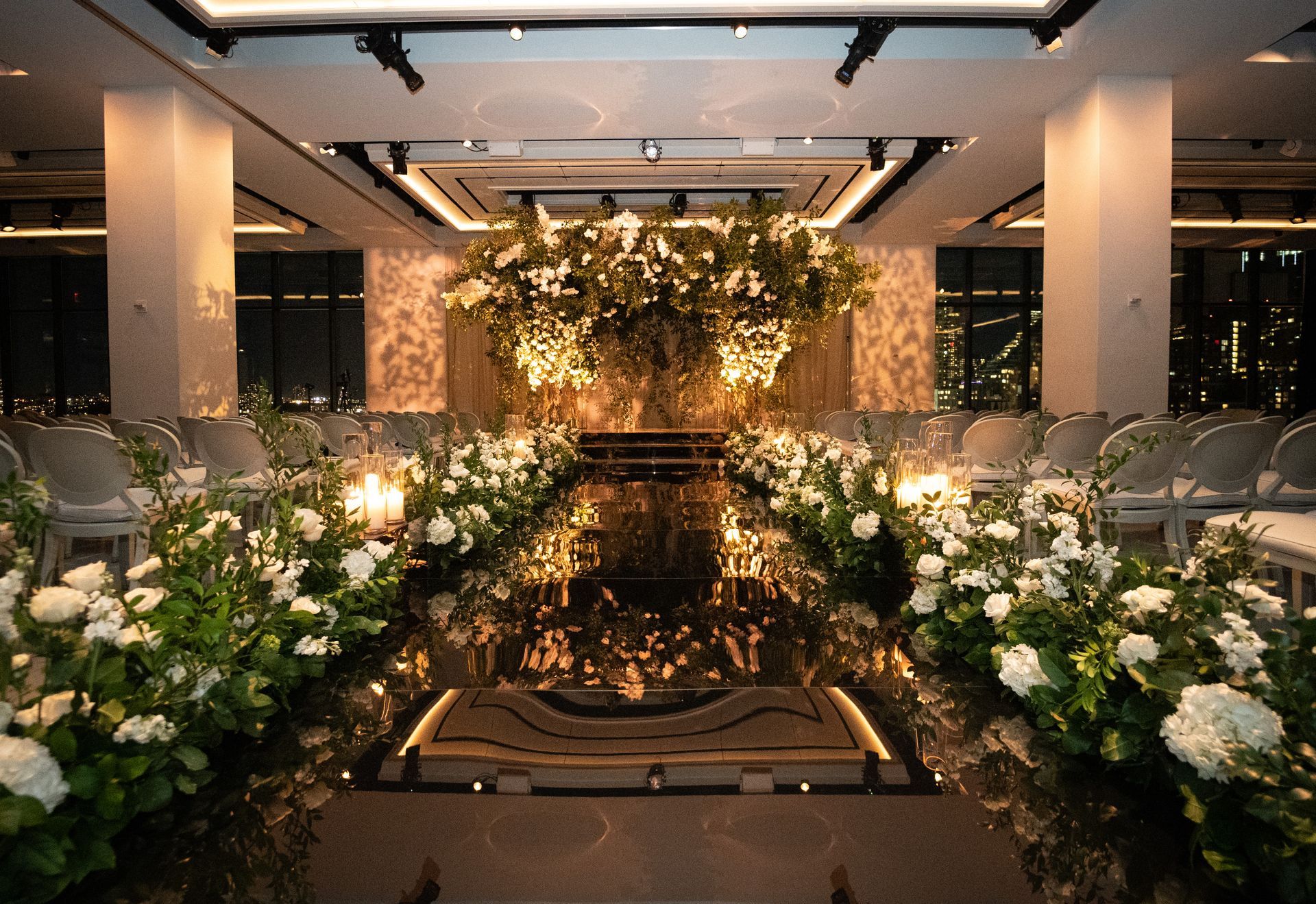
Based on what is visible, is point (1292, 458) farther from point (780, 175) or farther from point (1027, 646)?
point (780, 175)

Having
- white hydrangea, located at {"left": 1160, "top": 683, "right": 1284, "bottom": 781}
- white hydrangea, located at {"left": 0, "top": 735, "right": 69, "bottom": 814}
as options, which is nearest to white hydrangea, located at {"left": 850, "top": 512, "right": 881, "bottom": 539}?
white hydrangea, located at {"left": 1160, "top": 683, "right": 1284, "bottom": 781}

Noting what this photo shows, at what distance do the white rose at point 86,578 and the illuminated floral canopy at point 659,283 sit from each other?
728 cm

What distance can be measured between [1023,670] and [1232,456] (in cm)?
278

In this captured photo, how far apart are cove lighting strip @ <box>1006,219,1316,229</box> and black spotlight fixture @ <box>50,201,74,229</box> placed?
12890 mm

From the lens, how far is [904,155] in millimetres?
9359

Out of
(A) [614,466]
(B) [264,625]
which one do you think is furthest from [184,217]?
(B) [264,625]

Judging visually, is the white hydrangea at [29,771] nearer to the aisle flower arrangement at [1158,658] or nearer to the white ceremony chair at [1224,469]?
the aisle flower arrangement at [1158,658]

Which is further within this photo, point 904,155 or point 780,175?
point 780,175

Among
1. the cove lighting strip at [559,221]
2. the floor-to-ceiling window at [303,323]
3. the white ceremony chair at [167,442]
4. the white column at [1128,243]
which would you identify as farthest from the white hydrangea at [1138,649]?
the floor-to-ceiling window at [303,323]

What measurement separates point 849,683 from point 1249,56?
6.73m

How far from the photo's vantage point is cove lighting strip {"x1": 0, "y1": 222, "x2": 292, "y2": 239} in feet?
42.5

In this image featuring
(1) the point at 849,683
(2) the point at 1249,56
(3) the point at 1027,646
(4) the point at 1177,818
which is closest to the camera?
(4) the point at 1177,818

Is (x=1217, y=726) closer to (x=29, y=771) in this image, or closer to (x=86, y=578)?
(x=29, y=771)

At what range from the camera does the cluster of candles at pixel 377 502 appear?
3.35 metres
